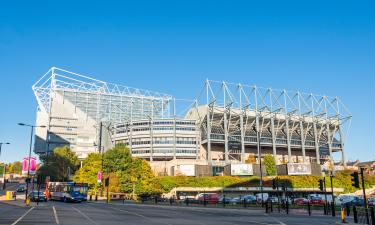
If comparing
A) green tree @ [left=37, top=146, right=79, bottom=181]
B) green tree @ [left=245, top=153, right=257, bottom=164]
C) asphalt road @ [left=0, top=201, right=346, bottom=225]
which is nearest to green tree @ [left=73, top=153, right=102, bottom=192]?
green tree @ [left=37, top=146, right=79, bottom=181]

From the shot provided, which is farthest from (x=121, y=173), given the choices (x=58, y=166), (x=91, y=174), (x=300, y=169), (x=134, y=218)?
(x=134, y=218)

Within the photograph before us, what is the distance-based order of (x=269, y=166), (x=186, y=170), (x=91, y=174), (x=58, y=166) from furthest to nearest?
(x=58, y=166) → (x=269, y=166) → (x=186, y=170) → (x=91, y=174)

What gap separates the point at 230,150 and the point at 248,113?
1674 cm

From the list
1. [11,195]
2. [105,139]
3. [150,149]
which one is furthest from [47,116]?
[11,195]

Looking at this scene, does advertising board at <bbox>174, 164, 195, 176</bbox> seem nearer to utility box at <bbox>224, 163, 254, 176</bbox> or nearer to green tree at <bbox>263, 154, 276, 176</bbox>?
utility box at <bbox>224, 163, 254, 176</bbox>

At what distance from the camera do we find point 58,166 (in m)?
121

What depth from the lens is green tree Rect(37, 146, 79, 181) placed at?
114125 millimetres

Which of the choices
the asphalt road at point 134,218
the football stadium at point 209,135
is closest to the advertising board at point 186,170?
the football stadium at point 209,135

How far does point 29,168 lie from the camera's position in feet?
150

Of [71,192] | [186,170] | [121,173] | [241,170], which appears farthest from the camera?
[186,170]

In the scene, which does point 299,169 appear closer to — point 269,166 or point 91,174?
point 269,166

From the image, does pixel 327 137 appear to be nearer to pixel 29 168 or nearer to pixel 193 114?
pixel 193 114

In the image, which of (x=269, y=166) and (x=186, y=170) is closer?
(x=186, y=170)

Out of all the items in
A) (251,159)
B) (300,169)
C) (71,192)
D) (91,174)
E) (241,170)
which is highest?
(251,159)
